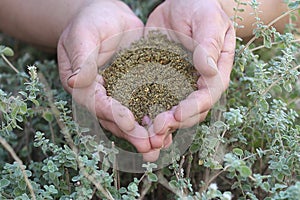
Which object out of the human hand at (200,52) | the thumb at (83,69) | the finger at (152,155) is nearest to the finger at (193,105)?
the human hand at (200,52)

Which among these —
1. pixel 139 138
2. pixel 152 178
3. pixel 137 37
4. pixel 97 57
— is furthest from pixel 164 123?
pixel 137 37

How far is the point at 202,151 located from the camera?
1.23 meters

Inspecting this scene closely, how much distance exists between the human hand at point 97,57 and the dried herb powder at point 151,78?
0.05 m

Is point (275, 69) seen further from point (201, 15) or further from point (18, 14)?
point (18, 14)

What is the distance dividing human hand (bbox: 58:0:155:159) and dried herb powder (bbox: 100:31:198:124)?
0.05 meters

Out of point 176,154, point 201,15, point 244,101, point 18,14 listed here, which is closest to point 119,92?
point 176,154

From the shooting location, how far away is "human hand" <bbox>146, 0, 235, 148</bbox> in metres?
1.30

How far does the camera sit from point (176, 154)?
135cm

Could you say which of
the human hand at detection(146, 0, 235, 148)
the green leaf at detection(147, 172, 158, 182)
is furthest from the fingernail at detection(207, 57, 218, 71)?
the green leaf at detection(147, 172, 158, 182)

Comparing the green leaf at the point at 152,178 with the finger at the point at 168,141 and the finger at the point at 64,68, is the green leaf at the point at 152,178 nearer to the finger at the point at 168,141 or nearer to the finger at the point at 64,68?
the finger at the point at 168,141

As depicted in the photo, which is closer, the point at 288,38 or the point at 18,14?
the point at 288,38

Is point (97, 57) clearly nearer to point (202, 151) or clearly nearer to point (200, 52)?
point (200, 52)

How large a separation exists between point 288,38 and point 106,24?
1.76 ft

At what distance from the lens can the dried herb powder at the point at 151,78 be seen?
4.59 ft
